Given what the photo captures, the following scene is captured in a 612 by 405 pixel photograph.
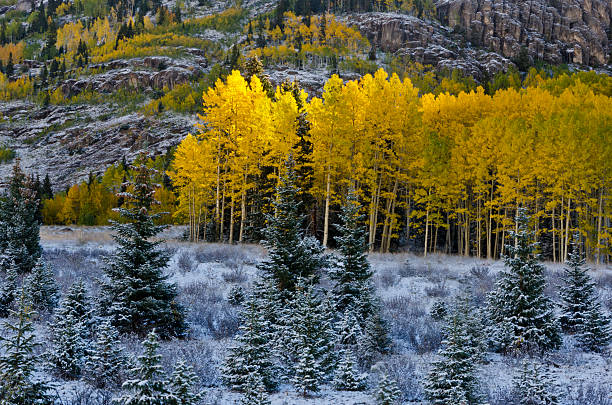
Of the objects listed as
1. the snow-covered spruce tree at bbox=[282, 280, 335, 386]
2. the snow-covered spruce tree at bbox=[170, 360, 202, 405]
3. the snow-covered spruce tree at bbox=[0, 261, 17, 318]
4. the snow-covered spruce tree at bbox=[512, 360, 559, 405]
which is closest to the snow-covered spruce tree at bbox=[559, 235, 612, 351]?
the snow-covered spruce tree at bbox=[512, 360, 559, 405]

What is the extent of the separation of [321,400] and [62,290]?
9.71 m

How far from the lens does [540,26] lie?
170 m

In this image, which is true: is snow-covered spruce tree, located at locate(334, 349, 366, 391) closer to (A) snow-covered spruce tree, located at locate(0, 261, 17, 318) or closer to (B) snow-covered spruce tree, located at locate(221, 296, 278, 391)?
(B) snow-covered spruce tree, located at locate(221, 296, 278, 391)

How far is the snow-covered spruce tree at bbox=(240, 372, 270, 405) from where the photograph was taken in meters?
5.84

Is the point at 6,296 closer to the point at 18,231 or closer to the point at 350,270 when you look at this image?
the point at 18,231

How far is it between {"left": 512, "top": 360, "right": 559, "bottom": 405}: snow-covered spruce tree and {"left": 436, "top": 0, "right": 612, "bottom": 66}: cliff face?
7022 inches

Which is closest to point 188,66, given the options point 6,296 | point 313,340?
point 6,296

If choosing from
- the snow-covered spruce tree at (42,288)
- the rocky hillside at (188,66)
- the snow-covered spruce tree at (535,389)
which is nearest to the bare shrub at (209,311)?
the snow-covered spruce tree at (42,288)

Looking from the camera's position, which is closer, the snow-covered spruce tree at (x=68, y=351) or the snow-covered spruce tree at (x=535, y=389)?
the snow-covered spruce tree at (x=535, y=389)

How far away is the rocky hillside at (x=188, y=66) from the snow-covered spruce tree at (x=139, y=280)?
9648cm

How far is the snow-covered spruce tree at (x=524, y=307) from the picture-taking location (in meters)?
10.1

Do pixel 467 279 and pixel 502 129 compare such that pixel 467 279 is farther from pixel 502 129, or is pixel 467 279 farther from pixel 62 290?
pixel 502 129

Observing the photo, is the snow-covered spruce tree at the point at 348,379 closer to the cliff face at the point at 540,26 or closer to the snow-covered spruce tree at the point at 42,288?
the snow-covered spruce tree at the point at 42,288

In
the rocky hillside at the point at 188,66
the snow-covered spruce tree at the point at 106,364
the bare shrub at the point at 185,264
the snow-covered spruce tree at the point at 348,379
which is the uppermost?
the rocky hillside at the point at 188,66
